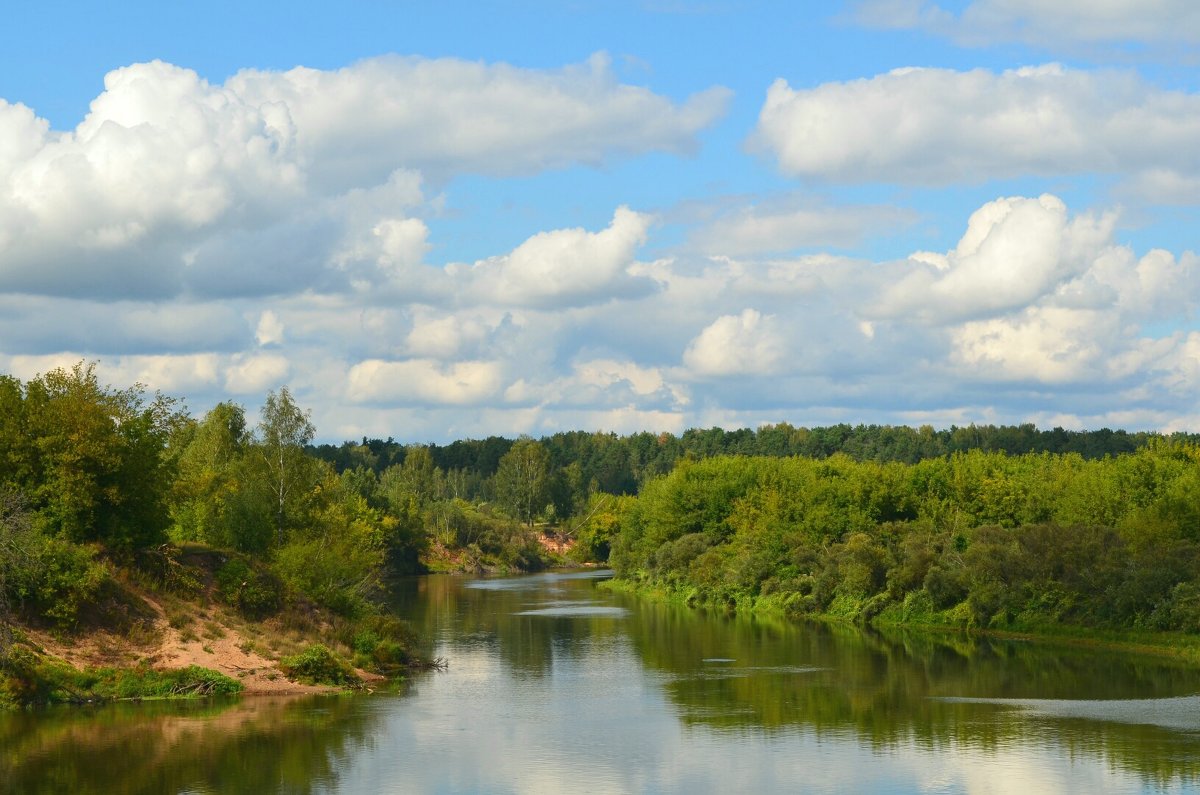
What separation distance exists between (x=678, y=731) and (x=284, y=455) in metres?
36.2

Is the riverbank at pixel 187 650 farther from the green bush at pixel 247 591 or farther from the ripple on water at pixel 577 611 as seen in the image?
the ripple on water at pixel 577 611

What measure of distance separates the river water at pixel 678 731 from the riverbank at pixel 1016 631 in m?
1.79

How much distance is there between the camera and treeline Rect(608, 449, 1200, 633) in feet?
254

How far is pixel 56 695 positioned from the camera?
2014 inches

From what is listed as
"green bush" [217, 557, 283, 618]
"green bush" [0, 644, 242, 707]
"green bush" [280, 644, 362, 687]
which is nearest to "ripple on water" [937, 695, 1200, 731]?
"green bush" [280, 644, 362, 687]

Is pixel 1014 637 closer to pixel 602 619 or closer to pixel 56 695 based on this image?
pixel 602 619

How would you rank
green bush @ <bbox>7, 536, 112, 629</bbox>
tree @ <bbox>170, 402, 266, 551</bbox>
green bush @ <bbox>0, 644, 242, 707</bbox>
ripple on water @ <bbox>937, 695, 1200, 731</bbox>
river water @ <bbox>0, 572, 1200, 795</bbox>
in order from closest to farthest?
river water @ <bbox>0, 572, 1200, 795</bbox> < ripple on water @ <bbox>937, 695, 1200, 731</bbox> < green bush @ <bbox>0, 644, 242, 707</bbox> < green bush @ <bbox>7, 536, 112, 629</bbox> < tree @ <bbox>170, 402, 266, 551</bbox>

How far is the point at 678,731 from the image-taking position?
48.7 metres

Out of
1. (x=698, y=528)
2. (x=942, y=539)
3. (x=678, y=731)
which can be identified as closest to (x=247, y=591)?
(x=678, y=731)

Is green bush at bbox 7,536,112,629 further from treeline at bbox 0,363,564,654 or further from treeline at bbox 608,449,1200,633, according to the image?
treeline at bbox 608,449,1200,633

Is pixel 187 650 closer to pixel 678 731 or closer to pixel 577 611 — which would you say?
pixel 678 731

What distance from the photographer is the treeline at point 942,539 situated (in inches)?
3044

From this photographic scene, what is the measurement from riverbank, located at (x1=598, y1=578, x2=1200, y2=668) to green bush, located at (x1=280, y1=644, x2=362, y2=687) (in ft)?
139

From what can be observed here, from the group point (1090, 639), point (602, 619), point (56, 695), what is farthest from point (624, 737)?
point (602, 619)
